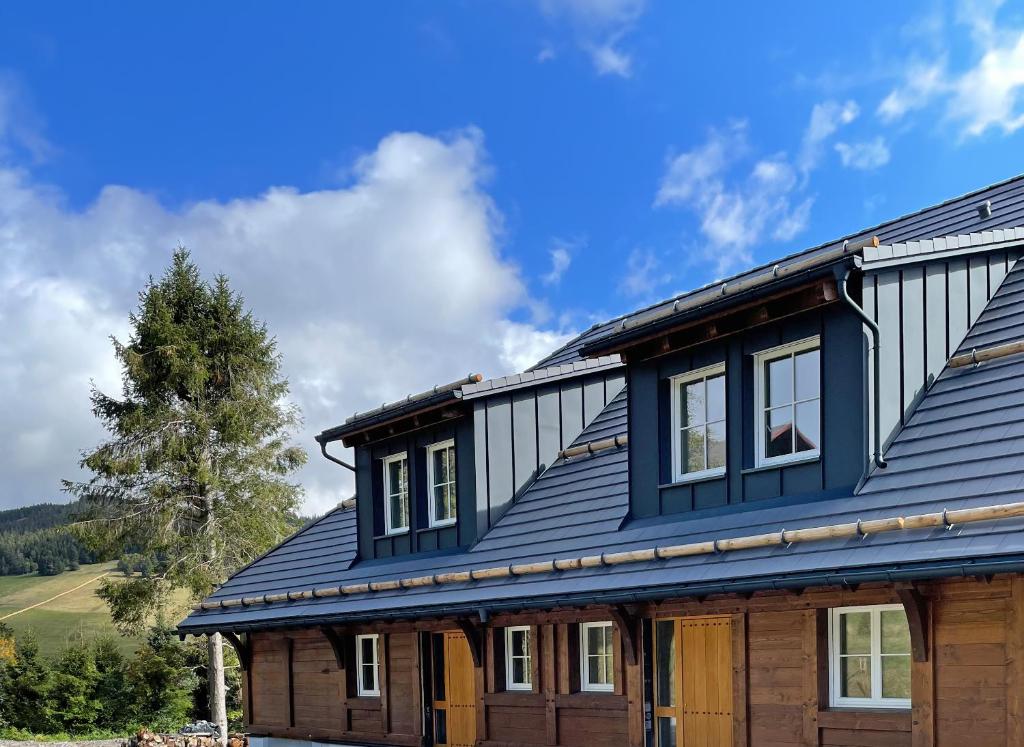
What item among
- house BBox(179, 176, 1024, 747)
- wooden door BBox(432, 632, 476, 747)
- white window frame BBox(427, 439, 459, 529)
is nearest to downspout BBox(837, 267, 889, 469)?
house BBox(179, 176, 1024, 747)

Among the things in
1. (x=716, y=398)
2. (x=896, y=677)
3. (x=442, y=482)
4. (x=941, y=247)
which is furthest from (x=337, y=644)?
(x=941, y=247)

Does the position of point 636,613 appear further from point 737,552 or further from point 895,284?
point 895,284

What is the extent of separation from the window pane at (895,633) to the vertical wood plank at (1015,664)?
3.39 feet

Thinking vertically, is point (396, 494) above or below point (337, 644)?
above

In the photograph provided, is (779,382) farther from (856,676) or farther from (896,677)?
(896,677)

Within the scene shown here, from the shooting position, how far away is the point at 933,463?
8.38 metres

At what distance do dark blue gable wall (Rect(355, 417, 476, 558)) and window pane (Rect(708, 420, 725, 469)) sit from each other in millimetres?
4024

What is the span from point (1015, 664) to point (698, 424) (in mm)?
4012

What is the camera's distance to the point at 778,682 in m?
9.14

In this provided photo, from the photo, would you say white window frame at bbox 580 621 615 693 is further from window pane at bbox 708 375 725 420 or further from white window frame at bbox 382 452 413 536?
white window frame at bbox 382 452 413 536

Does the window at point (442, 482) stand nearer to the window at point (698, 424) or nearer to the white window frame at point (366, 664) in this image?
the white window frame at point (366, 664)

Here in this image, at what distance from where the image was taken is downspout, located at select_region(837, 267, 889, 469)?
882cm

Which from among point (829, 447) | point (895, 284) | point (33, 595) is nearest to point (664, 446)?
point (829, 447)

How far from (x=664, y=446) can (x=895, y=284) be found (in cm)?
282
